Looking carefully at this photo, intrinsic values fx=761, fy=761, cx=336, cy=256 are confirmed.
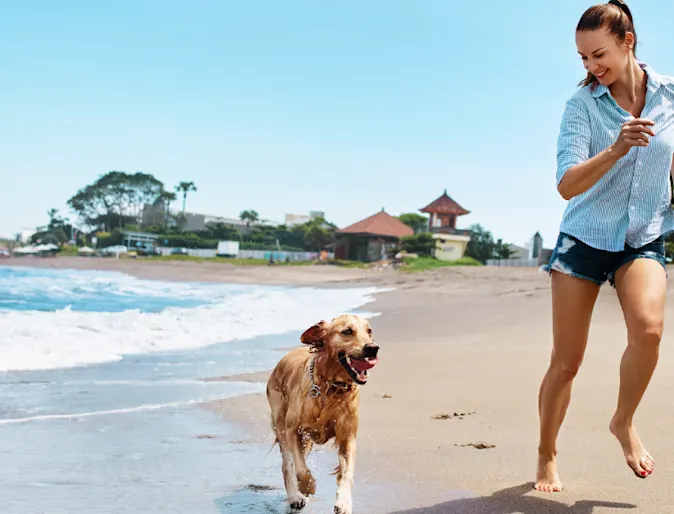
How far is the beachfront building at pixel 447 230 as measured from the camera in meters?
68.3

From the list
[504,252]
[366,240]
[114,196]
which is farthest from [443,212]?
[114,196]

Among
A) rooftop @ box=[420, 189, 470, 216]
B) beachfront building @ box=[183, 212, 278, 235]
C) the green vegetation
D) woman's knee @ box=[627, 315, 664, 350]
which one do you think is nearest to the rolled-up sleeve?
woman's knee @ box=[627, 315, 664, 350]

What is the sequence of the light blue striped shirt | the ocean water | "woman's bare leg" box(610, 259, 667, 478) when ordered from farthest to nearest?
the ocean water → the light blue striped shirt → "woman's bare leg" box(610, 259, 667, 478)

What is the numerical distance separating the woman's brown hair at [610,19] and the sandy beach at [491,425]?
82.2 inches

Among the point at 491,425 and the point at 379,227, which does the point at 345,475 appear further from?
the point at 379,227

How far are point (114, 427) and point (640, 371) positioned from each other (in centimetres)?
365

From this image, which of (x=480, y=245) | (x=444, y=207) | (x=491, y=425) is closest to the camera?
(x=491, y=425)

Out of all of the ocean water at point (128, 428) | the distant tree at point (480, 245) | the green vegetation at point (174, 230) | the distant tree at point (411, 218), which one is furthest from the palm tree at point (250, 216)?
the ocean water at point (128, 428)

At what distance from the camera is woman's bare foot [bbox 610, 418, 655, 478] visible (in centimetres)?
327

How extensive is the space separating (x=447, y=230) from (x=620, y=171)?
7018cm

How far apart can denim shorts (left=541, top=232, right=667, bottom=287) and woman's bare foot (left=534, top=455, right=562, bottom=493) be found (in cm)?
92

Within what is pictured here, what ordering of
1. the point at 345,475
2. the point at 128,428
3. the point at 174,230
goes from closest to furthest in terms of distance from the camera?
1. the point at 345,475
2. the point at 128,428
3. the point at 174,230

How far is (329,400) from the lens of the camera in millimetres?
3537

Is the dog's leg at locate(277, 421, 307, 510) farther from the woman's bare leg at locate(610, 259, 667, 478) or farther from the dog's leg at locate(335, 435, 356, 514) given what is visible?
the woman's bare leg at locate(610, 259, 667, 478)
